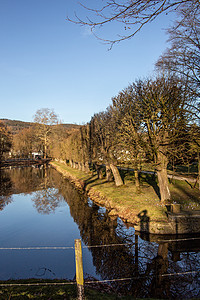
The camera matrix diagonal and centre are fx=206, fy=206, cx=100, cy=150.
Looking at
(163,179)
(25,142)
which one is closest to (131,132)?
(163,179)

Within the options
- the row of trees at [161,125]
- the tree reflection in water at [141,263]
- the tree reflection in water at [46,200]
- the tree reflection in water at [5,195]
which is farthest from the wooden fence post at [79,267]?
the tree reflection in water at [5,195]

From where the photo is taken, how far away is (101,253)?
12727 millimetres

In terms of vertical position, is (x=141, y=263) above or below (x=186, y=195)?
below

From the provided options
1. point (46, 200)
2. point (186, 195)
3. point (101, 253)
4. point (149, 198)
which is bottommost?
point (46, 200)

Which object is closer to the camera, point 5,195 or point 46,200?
point 46,200

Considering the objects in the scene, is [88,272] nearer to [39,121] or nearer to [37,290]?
[37,290]

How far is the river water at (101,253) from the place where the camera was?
360 inches

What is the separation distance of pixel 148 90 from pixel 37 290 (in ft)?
56.4

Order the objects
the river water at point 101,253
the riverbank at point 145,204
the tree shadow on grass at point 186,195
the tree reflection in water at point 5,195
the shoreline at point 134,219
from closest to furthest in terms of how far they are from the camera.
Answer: the river water at point 101,253, the shoreline at point 134,219, the riverbank at point 145,204, the tree shadow on grass at point 186,195, the tree reflection in water at point 5,195

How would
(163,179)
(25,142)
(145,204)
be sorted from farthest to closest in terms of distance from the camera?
(25,142) < (145,204) < (163,179)

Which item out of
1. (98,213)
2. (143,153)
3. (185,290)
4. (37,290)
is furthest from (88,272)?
(143,153)

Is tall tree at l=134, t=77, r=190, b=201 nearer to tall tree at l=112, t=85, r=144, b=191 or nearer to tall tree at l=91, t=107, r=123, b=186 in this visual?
tall tree at l=112, t=85, r=144, b=191

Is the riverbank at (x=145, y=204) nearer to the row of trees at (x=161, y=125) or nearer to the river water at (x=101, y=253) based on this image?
the river water at (x=101, y=253)

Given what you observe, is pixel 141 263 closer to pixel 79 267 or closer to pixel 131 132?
pixel 79 267
